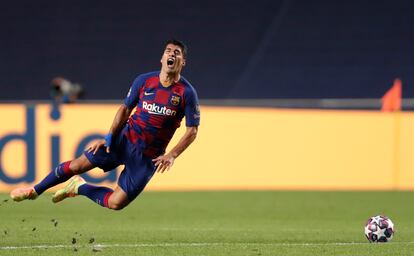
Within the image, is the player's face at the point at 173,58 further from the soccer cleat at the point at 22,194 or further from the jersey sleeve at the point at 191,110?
the soccer cleat at the point at 22,194

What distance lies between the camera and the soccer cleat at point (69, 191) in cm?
929

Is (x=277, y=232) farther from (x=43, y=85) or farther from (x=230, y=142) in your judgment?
(x=43, y=85)

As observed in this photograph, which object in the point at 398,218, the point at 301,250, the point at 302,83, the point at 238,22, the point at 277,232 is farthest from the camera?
the point at 238,22

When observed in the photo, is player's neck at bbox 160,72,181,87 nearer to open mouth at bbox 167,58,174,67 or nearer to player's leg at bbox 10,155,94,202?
open mouth at bbox 167,58,174,67

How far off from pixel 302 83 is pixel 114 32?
444cm

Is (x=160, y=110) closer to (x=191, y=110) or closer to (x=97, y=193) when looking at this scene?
(x=191, y=110)

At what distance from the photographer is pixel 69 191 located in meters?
9.30

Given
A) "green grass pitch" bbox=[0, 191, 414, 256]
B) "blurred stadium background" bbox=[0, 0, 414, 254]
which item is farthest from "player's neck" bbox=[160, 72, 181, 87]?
"blurred stadium background" bbox=[0, 0, 414, 254]

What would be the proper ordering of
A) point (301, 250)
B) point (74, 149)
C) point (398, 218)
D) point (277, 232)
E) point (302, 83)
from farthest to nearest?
1. point (302, 83)
2. point (74, 149)
3. point (398, 218)
4. point (277, 232)
5. point (301, 250)

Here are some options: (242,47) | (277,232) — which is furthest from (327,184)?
(242,47)

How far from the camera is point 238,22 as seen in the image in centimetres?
2288

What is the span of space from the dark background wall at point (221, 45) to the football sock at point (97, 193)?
12.2m

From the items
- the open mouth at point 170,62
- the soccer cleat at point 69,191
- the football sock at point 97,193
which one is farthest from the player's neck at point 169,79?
the soccer cleat at point 69,191

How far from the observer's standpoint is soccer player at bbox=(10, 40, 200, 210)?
891 cm
